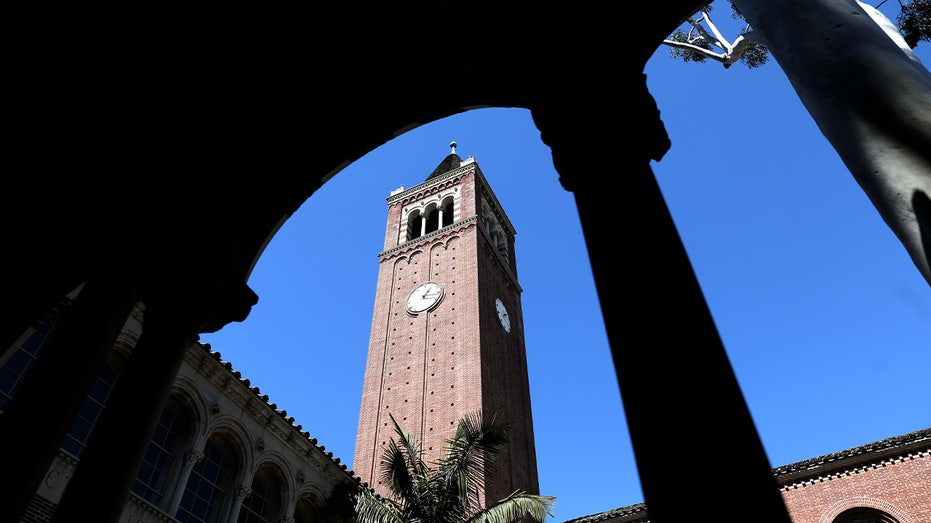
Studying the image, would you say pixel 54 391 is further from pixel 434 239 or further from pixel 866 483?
pixel 434 239

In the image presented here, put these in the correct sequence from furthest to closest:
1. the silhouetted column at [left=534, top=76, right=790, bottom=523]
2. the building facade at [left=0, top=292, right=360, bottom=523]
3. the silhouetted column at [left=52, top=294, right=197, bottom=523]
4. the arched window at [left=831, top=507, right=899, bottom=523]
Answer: the arched window at [left=831, top=507, right=899, bottom=523]
the building facade at [left=0, top=292, right=360, bottom=523]
the silhouetted column at [left=52, top=294, right=197, bottom=523]
the silhouetted column at [left=534, top=76, right=790, bottom=523]

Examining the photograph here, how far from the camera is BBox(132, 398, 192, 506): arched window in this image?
1252cm

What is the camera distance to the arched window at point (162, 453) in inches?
493

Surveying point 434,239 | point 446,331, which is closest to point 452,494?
point 446,331

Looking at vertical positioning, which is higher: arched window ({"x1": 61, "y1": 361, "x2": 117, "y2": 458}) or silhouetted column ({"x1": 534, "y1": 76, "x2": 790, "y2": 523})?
arched window ({"x1": 61, "y1": 361, "x2": 117, "y2": 458})

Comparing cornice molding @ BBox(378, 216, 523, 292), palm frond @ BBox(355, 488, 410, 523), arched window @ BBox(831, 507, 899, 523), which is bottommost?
palm frond @ BBox(355, 488, 410, 523)

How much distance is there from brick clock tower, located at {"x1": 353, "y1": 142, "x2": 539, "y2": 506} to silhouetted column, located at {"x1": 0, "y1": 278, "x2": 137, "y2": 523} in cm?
2500

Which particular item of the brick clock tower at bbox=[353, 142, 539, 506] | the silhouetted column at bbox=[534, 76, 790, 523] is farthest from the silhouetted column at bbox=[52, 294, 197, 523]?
the brick clock tower at bbox=[353, 142, 539, 506]

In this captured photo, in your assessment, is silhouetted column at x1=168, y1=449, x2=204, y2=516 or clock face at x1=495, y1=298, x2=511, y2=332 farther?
clock face at x1=495, y1=298, x2=511, y2=332

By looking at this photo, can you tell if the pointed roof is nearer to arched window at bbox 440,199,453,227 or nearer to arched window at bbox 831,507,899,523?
arched window at bbox 440,199,453,227

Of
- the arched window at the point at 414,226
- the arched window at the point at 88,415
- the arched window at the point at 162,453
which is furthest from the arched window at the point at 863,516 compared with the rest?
the arched window at the point at 414,226

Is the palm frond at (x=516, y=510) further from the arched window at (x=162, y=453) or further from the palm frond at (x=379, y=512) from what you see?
the arched window at (x=162, y=453)

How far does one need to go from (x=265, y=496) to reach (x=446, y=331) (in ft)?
62.7

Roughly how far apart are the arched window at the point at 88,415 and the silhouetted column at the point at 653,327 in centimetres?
1059
